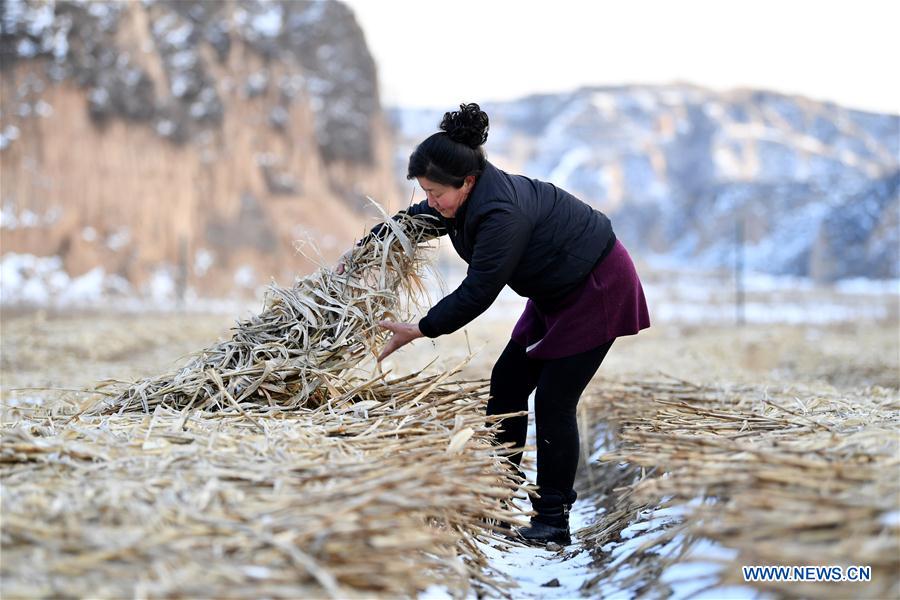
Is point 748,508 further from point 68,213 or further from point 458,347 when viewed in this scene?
point 68,213

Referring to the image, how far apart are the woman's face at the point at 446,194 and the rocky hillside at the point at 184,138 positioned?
18.1 m

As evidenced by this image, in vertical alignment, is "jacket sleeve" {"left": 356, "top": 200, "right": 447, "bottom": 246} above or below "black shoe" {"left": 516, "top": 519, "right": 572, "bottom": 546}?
above

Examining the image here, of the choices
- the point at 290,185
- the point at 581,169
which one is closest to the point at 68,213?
the point at 290,185

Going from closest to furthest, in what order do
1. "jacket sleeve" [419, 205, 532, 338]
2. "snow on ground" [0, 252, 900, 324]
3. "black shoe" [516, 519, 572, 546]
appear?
"jacket sleeve" [419, 205, 532, 338] < "black shoe" [516, 519, 572, 546] < "snow on ground" [0, 252, 900, 324]

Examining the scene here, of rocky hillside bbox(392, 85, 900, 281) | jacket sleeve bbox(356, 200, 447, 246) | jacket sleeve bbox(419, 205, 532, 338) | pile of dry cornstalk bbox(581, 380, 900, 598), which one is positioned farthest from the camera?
rocky hillside bbox(392, 85, 900, 281)

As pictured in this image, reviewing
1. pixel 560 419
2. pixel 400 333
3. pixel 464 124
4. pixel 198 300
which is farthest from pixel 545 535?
pixel 198 300

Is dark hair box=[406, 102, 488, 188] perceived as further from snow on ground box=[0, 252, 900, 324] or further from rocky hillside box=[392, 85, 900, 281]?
rocky hillside box=[392, 85, 900, 281]

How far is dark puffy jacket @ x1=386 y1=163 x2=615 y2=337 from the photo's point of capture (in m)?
3.07

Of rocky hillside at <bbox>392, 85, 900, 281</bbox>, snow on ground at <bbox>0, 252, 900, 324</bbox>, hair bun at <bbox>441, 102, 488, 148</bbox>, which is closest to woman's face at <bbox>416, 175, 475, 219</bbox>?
hair bun at <bbox>441, 102, 488, 148</bbox>

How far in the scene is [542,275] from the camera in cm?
328

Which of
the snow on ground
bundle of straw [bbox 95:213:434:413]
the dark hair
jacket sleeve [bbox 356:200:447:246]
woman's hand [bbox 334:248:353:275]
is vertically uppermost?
the dark hair

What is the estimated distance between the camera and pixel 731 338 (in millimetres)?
13266

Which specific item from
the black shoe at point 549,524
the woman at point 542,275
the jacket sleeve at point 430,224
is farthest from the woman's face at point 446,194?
the black shoe at point 549,524

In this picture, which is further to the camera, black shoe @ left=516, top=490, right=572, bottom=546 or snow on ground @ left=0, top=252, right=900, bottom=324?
snow on ground @ left=0, top=252, right=900, bottom=324
